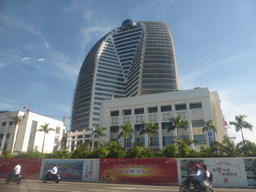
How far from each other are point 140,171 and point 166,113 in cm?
3438

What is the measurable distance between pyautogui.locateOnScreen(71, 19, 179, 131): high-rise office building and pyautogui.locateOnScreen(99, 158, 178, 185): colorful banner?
8261 centimetres

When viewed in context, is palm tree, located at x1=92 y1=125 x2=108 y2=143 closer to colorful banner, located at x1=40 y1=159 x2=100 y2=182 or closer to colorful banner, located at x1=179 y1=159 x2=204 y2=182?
colorful banner, located at x1=40 y1=159 x2=100 y2=182

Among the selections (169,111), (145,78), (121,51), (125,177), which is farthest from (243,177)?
(121,51)

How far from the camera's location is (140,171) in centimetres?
1992

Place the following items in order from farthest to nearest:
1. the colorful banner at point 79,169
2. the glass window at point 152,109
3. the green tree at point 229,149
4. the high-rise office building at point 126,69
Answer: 1. the high-rise office building at point 126,69
2. the glass window at point 152,109
3. the green tree at point 229,149
4. the colorful banner at point 79,169

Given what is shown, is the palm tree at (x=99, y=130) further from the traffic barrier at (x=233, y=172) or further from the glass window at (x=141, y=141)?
the traffic barrier at (x=233, y=172)

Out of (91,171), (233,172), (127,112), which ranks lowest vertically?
(91,171)

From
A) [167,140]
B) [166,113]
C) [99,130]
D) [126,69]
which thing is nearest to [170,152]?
[167,140]

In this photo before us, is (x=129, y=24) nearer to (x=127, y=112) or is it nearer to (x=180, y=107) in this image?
(x=127, y=112)

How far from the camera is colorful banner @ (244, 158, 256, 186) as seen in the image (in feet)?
53.4

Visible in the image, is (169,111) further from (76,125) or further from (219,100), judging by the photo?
(76,125)

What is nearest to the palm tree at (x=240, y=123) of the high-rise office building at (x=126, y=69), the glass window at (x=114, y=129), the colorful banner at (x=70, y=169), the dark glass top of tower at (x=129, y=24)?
the glass window at (x=114, y=129)

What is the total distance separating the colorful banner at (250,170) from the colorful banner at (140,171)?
680cm

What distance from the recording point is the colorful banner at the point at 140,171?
18938 mm
